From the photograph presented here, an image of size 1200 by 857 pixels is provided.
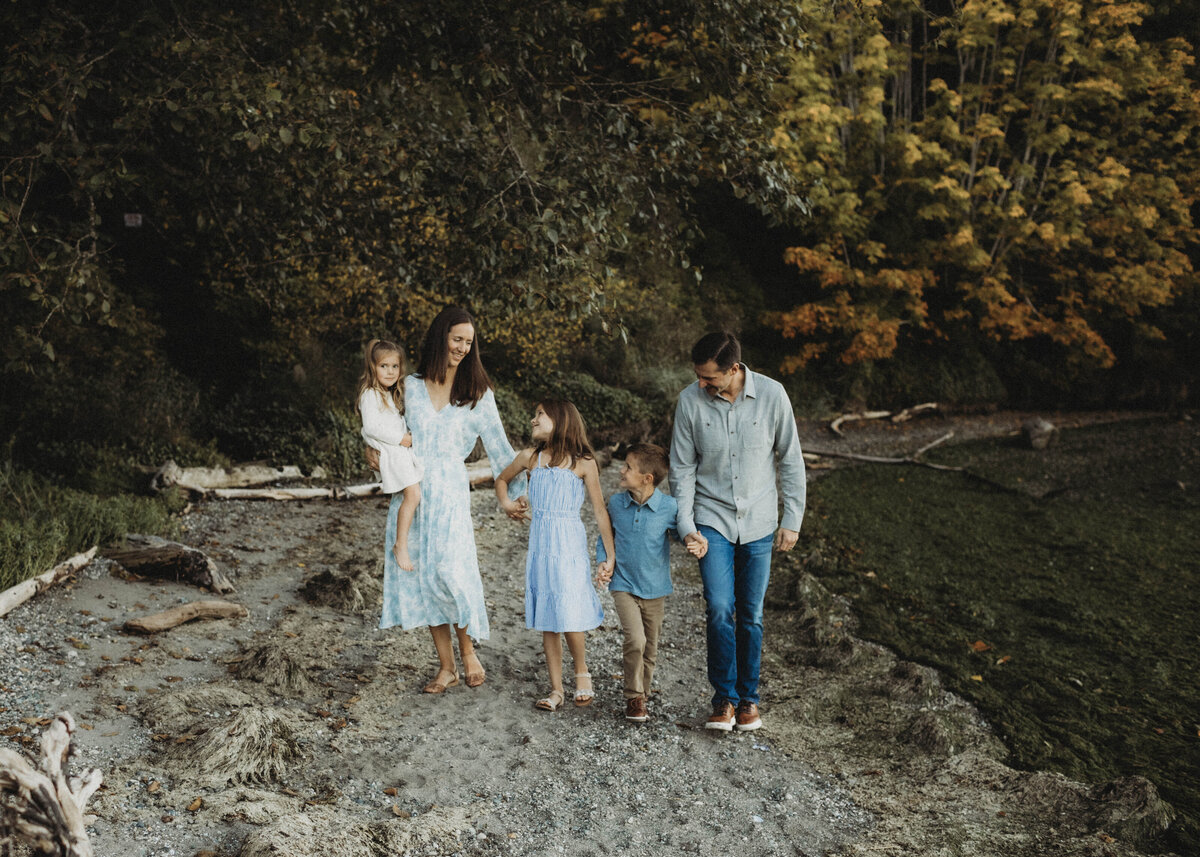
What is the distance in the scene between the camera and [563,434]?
4.42m

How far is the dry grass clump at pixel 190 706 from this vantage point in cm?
403

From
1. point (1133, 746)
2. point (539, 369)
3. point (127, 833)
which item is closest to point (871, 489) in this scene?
point (539, 369)

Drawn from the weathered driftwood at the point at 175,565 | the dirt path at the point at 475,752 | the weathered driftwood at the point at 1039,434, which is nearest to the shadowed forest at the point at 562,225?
the weathered driftwood at the point at 175,565

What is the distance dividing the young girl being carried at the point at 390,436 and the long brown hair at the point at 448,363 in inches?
7.6

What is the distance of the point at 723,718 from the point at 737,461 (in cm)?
138

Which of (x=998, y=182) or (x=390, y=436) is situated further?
(x=998, y=182)

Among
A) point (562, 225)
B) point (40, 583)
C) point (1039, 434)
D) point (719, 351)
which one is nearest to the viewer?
point (719, 351)

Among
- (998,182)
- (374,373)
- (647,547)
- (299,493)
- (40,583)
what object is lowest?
(299,493)

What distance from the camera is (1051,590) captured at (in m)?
8.52

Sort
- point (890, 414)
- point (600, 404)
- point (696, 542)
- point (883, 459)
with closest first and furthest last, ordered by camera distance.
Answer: point (696, 542) < point (600, 404) < point (883, 459) < point (890, 414)

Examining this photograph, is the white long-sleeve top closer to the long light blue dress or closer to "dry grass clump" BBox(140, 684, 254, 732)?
the long light blue dress

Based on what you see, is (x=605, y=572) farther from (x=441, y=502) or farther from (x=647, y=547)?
(x=441, y=502)

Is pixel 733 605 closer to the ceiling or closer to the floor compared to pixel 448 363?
closer to the floor

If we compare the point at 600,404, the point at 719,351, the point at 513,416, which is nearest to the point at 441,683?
the point at 719,351
